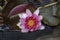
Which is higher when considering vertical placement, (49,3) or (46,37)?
(49,3)

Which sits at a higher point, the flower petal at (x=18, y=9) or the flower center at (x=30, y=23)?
the flower petal at (x=18, y=9)

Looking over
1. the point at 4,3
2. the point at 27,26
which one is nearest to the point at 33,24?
the point at 27,26

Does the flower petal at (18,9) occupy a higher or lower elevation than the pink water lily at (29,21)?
higher

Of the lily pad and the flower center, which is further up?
the lily pad

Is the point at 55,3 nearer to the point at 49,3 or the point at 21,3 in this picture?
the point at 49,3

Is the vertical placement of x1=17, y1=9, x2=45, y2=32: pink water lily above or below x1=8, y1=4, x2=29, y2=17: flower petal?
below

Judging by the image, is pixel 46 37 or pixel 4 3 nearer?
pixel 46 37
